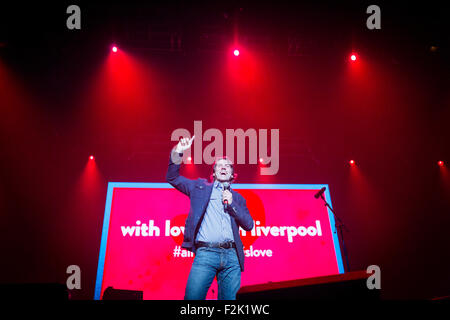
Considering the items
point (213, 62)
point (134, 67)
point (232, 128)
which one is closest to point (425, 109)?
point (232, 128)

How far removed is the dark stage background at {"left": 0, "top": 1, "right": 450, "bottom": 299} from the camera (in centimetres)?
494

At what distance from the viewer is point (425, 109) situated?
5.68 m

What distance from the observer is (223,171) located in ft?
12.2

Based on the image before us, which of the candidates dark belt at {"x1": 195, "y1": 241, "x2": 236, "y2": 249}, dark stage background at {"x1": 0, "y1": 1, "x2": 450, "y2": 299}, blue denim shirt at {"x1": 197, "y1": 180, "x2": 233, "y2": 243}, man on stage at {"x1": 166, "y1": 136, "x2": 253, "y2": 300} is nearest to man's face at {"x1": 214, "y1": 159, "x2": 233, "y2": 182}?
man on stage at {"x1": 166, "y1": 136, "x2": 253, "y2": 300}

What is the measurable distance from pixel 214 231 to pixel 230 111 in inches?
109

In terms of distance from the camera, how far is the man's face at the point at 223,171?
12.2 feet

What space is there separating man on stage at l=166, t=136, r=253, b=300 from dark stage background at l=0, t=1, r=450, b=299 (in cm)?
185

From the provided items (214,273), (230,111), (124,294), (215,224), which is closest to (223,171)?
(215,224)

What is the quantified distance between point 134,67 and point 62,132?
4.91 feet

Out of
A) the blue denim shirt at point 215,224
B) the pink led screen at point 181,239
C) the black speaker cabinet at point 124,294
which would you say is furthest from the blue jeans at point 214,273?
the pink led screen at point 181,239

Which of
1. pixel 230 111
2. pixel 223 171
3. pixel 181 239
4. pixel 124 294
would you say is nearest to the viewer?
pixel 124 294

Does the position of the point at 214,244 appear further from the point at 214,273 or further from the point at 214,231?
the point at 214,273

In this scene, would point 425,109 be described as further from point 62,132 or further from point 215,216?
point 62,132

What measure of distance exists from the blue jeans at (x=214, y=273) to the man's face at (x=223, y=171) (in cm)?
84
